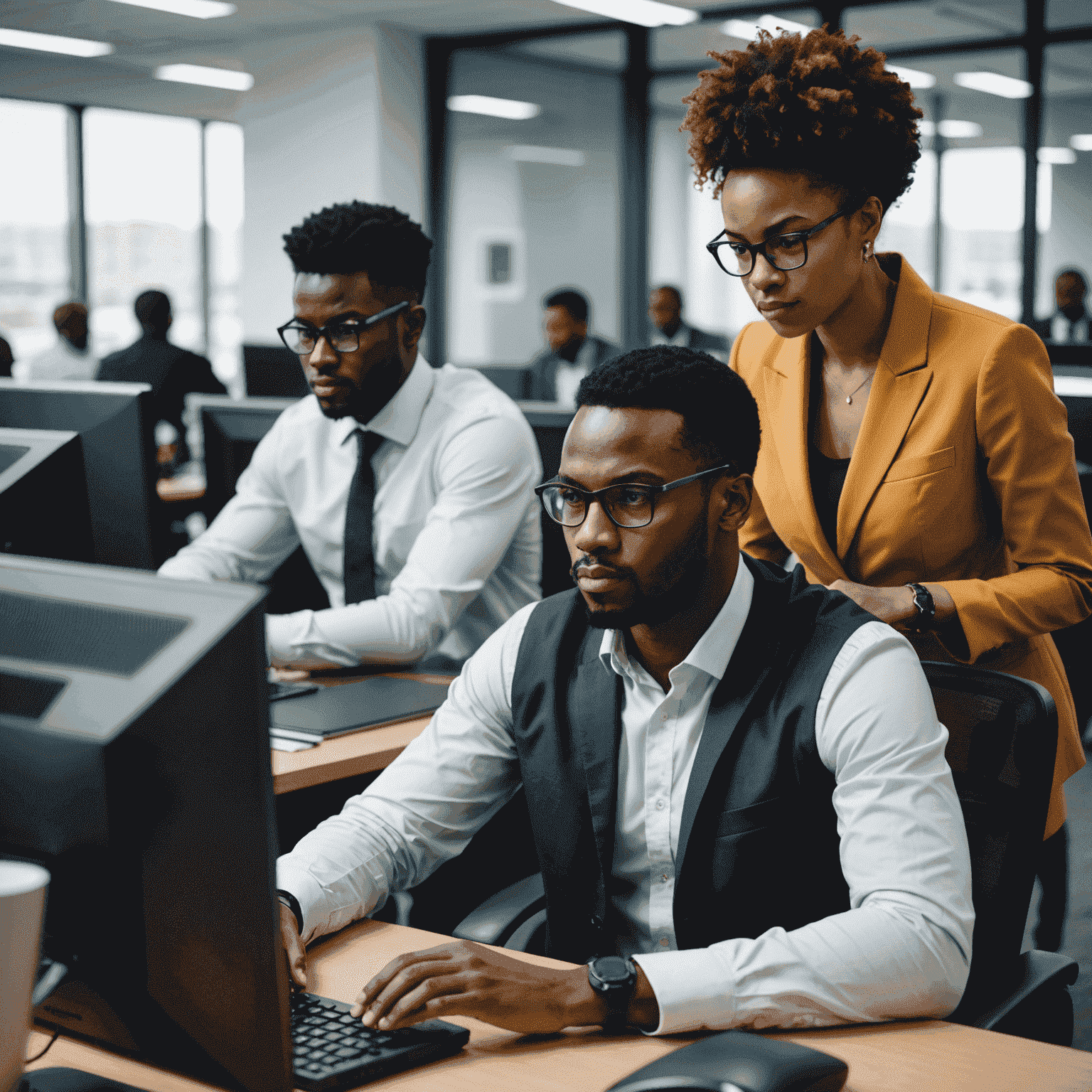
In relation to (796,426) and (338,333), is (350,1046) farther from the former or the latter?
(338,333)

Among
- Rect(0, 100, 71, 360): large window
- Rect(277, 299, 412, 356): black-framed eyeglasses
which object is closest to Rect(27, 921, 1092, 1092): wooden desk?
Rect(277, 299, 412, 356): black-framed eyeglasses

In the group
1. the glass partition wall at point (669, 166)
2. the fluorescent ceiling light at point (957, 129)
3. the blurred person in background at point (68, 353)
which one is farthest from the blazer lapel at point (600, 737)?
the blurred person in background at point (68, 353)

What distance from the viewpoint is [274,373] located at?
4.64 m

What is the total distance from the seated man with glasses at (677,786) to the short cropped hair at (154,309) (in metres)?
5.60

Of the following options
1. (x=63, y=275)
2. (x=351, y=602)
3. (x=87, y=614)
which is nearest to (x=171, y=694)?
(x=87, y=614)

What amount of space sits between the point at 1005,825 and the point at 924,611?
0.31 meters

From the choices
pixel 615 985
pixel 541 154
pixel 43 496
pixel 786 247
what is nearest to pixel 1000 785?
pixel 615 985

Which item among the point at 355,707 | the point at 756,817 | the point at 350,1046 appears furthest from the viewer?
the point at 355,707

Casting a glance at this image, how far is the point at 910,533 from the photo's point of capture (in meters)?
1.73

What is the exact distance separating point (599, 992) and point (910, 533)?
824 mm

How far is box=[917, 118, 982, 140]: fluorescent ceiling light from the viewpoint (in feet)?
21.6

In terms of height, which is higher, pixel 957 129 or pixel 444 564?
pixel 957 129

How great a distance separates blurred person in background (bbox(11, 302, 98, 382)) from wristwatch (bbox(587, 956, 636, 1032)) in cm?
681

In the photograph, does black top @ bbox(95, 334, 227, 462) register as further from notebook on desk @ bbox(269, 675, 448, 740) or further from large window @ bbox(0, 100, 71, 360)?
notebook on desk @ bbox(269, 675, 448, 740)
